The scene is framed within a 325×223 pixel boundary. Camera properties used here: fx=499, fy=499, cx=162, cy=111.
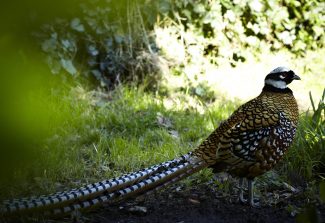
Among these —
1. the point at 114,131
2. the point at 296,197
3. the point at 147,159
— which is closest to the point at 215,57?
the point at 114,131

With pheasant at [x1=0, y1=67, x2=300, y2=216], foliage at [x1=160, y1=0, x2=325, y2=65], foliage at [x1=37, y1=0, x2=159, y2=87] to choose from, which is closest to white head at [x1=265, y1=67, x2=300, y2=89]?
pheasant at [x1=0, y1=67, x2=300, y2=216]

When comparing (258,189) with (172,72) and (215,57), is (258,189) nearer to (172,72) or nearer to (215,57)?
(172,72)

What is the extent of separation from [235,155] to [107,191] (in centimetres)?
106

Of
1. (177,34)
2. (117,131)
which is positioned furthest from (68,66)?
(177,34)

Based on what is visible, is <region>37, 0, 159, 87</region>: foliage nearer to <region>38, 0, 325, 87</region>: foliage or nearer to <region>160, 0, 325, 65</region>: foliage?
<region>38, 0, 325, 87</region>: foliage

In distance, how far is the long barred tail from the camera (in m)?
3.35

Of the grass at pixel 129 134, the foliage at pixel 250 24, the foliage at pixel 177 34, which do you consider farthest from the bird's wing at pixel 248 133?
the foliage at pixel 250 24

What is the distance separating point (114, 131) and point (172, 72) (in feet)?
7.55

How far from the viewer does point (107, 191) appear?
370cm

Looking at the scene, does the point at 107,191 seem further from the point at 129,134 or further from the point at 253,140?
the point at 129,134

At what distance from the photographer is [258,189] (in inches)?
178

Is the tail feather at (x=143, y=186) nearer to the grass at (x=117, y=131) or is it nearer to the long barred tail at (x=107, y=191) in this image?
the long barred tail at (x=107, y=191)

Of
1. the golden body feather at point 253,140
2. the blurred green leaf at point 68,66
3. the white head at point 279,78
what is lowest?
the golden body feather at point 253,140

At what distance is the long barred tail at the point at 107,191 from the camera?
3.35m
